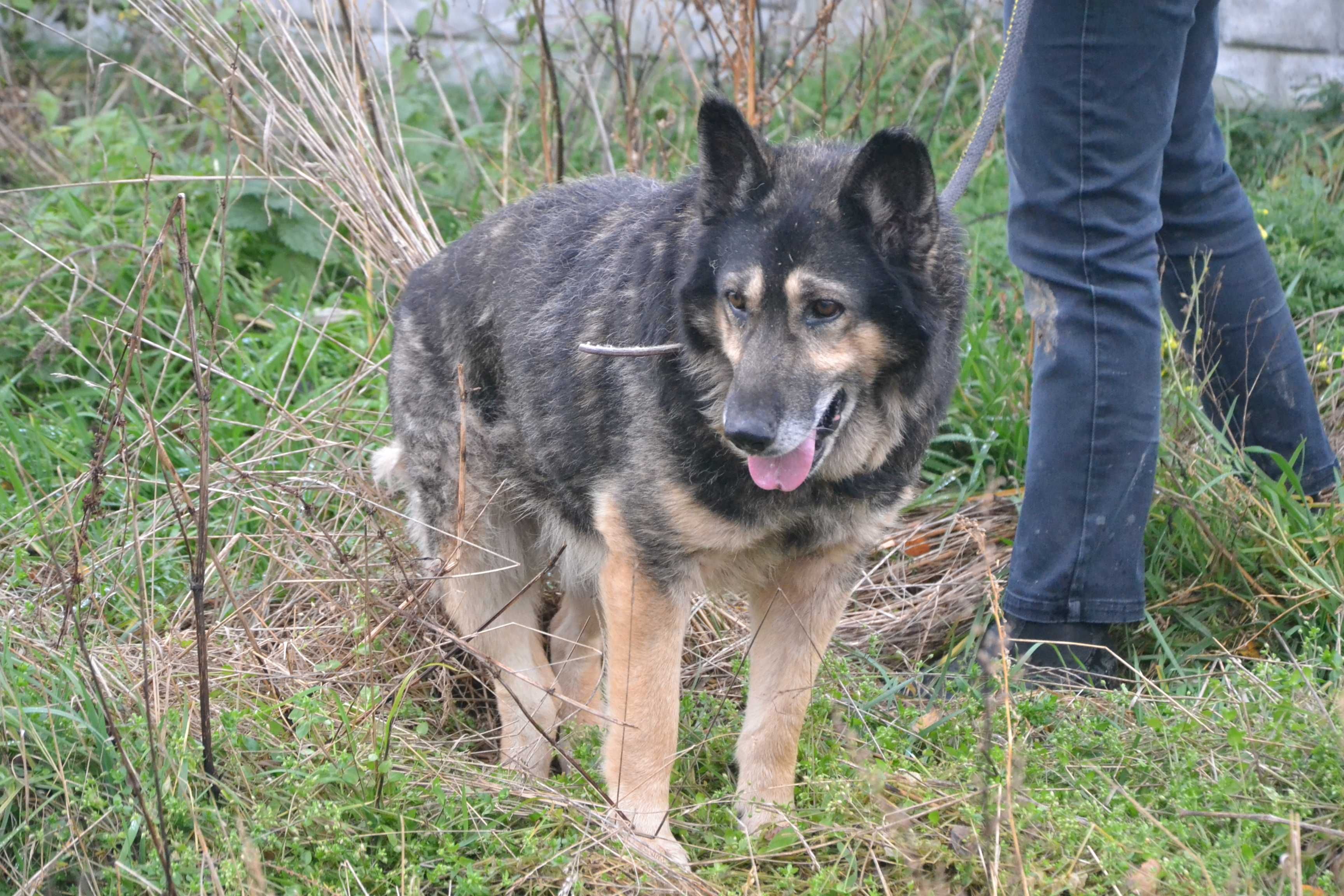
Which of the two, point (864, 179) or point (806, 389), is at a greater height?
point (864, 179)

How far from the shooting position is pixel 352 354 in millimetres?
4648

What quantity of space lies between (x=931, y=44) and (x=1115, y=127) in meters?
Answer: 4.17

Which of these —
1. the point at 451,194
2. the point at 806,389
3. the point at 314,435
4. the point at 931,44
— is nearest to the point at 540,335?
the point at 806,389

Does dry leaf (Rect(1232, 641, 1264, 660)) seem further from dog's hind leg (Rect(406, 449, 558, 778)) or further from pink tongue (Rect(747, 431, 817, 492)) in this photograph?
dog's hind leg (Rect(406, 449, 558, 778))

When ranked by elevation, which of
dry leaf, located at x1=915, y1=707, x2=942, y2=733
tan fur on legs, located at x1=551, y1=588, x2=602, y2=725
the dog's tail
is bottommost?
tan fur on legs, located at x1=551, y1=588, x2=602, y2=725

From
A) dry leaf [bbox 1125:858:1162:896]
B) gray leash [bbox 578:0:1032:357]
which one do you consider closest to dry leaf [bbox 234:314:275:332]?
gray leash [bbox 578:0:1032:357]

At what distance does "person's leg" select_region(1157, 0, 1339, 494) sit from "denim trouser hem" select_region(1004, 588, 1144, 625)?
742 mm

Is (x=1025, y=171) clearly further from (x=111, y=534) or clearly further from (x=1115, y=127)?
(x=111, y=534)

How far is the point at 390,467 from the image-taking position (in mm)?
3631

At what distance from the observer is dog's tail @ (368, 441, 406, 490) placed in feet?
11.7

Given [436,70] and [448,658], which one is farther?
[436,70]

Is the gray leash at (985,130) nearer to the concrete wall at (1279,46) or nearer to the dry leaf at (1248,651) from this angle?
the dry leaf at (1248,651)

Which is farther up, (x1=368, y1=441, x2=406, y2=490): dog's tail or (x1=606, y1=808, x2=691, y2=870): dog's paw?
(x1=368, y1=441, x2=406, y2=490): dog's tail

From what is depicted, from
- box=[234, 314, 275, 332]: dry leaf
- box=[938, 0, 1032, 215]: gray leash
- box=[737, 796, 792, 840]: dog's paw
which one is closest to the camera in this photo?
box=[737, 796, 792, 840]: dog's paw
